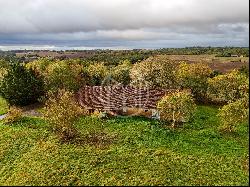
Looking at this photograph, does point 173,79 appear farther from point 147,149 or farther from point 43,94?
point 147,149

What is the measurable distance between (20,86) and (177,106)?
108 ft

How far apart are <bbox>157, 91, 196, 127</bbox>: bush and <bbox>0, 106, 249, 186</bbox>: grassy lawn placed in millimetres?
2095

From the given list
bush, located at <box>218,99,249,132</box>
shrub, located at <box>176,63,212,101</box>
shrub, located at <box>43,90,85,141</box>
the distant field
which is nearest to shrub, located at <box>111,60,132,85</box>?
shrub, located at <box>176,63,212,101</box>

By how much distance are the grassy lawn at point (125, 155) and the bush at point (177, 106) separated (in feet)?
6.87

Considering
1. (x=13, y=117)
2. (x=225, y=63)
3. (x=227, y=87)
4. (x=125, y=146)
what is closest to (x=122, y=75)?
(x=227, y=87)

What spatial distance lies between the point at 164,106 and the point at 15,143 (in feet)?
67.6

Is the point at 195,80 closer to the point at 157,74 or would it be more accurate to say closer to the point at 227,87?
the point at 227,87

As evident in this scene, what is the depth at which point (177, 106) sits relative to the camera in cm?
5300

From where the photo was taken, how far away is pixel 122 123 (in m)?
54.8

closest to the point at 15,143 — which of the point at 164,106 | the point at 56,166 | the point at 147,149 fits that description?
the point at 56,166

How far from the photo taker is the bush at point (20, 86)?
235 ft

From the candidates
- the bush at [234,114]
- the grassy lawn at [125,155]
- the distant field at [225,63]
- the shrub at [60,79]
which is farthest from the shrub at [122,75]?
the bush at [234,114]

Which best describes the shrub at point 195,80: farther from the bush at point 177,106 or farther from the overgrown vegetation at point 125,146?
the bush at point 177,106

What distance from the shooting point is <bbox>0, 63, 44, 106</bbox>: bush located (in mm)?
71625
